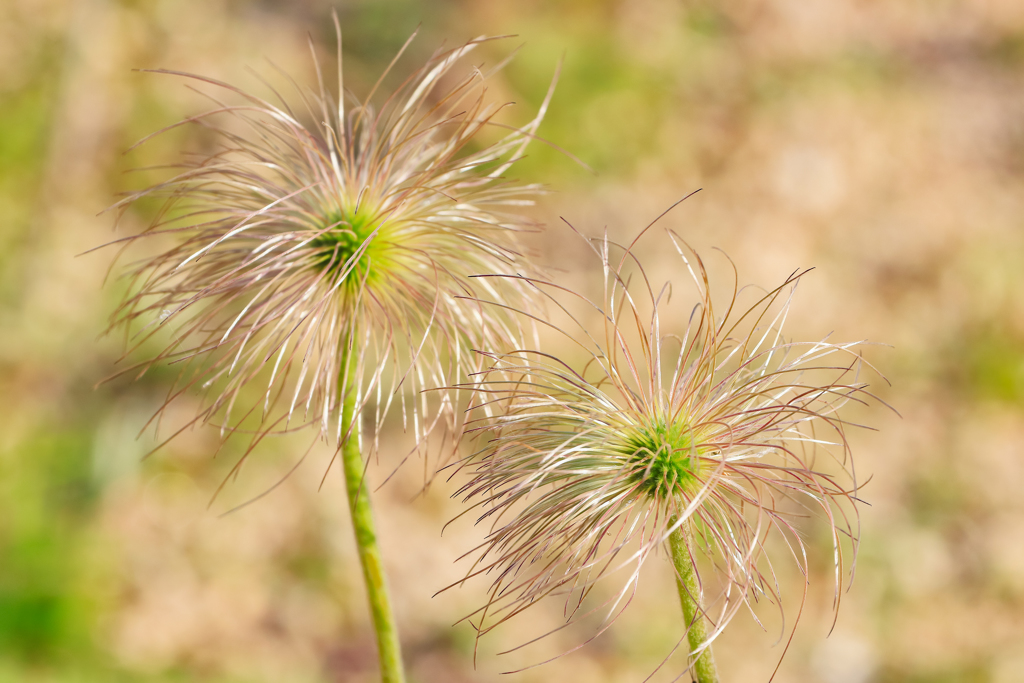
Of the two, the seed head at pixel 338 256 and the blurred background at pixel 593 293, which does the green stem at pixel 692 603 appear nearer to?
the seed head at pixel 338 256

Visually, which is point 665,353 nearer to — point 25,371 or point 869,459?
point 869,459

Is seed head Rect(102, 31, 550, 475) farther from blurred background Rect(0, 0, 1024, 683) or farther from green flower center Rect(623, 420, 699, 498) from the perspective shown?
blurred background Rect(0, 0, 1024, 683)

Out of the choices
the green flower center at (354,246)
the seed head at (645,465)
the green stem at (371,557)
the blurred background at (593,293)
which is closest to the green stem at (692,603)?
the seed head at (645,465)

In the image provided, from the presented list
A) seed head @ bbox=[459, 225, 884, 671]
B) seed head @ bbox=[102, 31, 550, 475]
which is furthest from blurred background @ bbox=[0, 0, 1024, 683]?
seed head @ bbox=[459, 225, 884, 671]

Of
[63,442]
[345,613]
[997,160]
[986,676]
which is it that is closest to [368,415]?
[345,613]

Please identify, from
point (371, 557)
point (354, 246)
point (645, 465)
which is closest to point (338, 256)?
point (354, 246)

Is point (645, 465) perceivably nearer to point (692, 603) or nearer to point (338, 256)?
point (692, 603)
